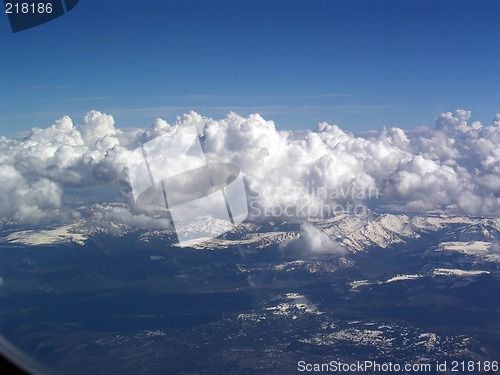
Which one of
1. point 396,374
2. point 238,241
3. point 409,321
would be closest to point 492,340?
point 409,321

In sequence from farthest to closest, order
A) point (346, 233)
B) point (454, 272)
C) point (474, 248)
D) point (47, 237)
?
point (346, 233) → point (474, 248) → point (47, 237) → point (454, 272)

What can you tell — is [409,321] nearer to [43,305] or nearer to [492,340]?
[492,340]

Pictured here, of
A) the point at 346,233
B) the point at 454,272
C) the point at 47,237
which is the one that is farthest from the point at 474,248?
the point at 47,237

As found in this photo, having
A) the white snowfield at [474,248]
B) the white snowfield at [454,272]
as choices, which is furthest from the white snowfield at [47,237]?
the white snowfield at [474,248]

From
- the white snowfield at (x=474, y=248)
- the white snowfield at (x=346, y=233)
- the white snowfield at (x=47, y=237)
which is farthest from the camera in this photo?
the white snowfield at (x=474, y=248)

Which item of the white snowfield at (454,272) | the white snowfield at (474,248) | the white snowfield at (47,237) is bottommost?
the white snowfield at (474,248)

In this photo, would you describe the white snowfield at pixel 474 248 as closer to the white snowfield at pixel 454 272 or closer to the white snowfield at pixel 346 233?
the white snowfield at pixel 346 233

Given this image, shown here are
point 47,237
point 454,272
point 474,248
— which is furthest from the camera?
point 474,248

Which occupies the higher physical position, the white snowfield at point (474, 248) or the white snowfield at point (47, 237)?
the white snowfield at point (47, 237)

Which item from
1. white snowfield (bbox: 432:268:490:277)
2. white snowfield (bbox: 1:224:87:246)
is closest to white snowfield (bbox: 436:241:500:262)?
white snowfield (bbox: 432:268:490:277)

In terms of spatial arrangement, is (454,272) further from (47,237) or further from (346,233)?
(47,237)

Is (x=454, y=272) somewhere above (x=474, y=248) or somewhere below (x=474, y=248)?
above

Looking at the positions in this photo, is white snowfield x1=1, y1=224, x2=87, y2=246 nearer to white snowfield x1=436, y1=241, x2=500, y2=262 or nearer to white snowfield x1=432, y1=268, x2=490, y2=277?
white snowfield x1=432, y1=268, x2=490, y2=277
